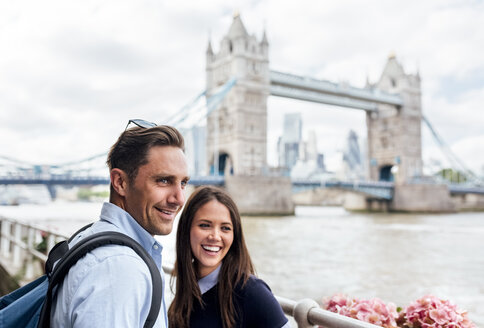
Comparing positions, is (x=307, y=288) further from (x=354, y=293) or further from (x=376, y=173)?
(x=376, y=173)

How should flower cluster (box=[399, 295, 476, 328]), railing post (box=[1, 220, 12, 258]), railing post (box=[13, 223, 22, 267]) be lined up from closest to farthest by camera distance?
flower cluster (box=[399, 295, 476, 328]) < railing post (box=[13, 223, 22, 267]) < railing post (box=[1, 220, 12, 258])

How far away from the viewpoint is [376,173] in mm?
46125

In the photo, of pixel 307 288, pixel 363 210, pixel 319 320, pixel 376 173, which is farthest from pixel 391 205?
pixel 319 320

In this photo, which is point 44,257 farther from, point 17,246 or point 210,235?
point 210,235

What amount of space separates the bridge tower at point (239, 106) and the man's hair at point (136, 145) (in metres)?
30.5

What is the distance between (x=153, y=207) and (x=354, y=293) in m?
7.26

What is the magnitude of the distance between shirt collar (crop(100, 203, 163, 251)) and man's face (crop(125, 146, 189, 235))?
0.07 feet

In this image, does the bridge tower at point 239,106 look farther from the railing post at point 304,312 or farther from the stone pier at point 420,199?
the railing post at point 304,312

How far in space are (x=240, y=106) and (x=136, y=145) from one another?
3405 centimetres

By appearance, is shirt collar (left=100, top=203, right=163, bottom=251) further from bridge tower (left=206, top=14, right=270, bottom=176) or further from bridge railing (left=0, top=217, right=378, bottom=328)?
bridge tower (left=206, top=14, right=270, bottom=176)

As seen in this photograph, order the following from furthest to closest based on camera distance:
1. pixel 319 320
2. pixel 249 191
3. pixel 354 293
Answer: pixel 249 191 < pixel 354 293 < pixel 319 320

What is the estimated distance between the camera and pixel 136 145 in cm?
104

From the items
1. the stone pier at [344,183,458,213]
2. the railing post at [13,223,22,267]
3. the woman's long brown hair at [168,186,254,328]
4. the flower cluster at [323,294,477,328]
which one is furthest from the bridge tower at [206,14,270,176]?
the woman's long brown hair at [168,186,254,328]

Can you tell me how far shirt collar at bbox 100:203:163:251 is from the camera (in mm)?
1004
